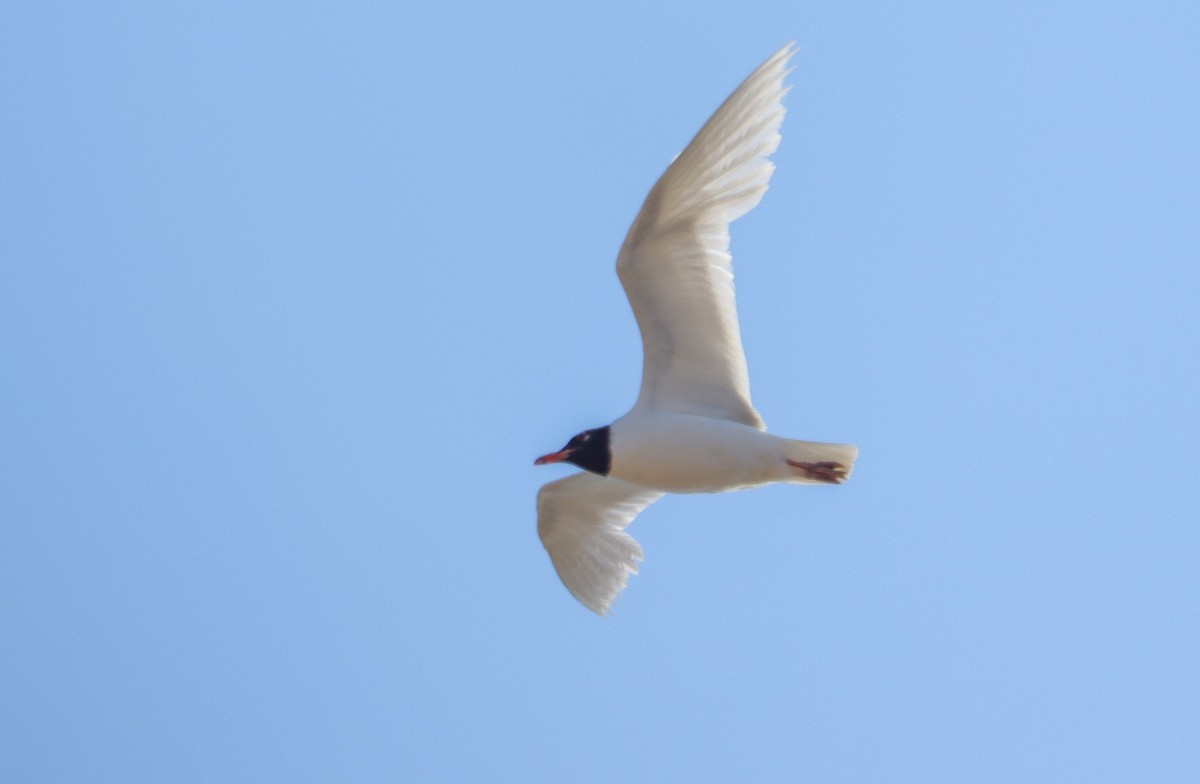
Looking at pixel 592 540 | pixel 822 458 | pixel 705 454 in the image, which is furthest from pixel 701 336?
pixel 592 540

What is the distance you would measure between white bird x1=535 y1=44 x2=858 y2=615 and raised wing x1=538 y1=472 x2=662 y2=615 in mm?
502

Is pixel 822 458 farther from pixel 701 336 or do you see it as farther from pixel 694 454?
pixel 701 336

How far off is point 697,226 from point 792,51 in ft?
3.48

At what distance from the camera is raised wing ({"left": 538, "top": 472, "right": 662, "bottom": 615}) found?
1020 centimetres

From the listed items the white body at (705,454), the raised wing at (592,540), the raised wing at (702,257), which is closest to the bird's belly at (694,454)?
the white body at (705,454)

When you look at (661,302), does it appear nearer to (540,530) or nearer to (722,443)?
(722,443)

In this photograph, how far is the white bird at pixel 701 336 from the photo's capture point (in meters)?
8.59

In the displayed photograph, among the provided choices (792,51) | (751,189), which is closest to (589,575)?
(751,189)

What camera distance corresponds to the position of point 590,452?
9344 mm

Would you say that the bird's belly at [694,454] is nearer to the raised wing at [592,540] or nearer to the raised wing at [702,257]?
the raised wing at [702,257]

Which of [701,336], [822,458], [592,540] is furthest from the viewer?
[592,540]

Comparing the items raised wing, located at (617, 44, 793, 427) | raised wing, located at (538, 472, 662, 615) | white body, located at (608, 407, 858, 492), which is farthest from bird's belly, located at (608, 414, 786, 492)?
raised wing, located at (538, 472, 662, 615)

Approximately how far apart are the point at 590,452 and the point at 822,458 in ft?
4.21

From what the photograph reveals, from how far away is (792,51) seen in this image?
8.41 m
